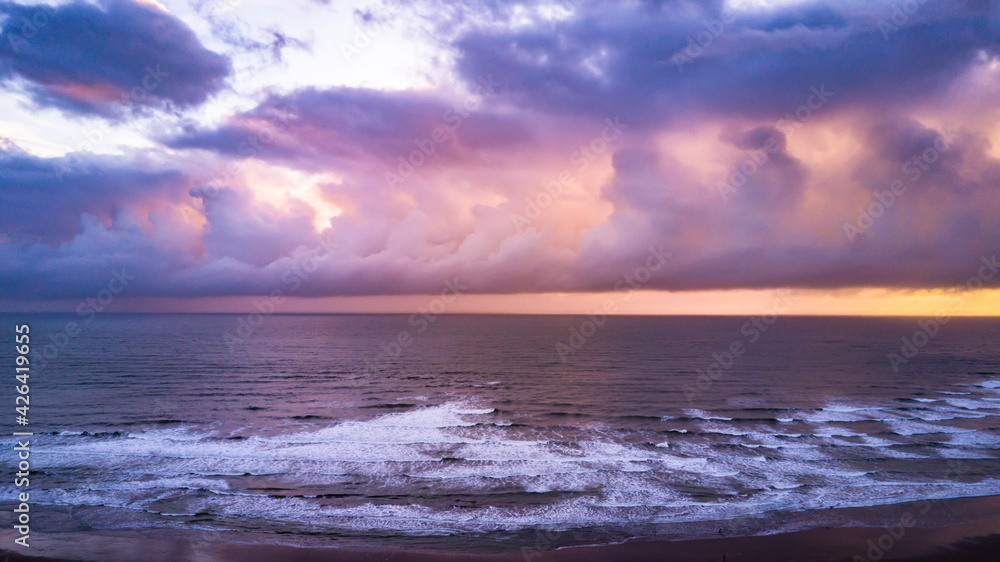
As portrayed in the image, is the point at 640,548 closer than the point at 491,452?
Yes

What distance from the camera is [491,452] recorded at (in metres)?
26.8

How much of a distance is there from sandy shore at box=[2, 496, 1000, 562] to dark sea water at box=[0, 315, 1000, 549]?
856 mm

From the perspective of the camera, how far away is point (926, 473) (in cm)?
2359

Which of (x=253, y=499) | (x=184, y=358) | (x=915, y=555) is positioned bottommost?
(x=915, y=555)

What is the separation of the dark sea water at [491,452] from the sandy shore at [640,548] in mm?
856

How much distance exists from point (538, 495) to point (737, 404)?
25.5 meters

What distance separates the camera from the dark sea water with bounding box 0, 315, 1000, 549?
1914 cm

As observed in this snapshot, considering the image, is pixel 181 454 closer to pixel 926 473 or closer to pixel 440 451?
pixel 440 451

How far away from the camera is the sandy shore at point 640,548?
15750mm

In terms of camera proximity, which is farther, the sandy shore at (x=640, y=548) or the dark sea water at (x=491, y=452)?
the dark sea water at (x=491, y=452)

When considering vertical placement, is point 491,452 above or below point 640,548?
above

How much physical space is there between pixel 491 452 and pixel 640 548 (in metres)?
11.7

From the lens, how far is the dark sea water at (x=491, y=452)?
62.8 ft

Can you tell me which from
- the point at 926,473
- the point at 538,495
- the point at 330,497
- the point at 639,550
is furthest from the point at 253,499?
the point at 926,473
